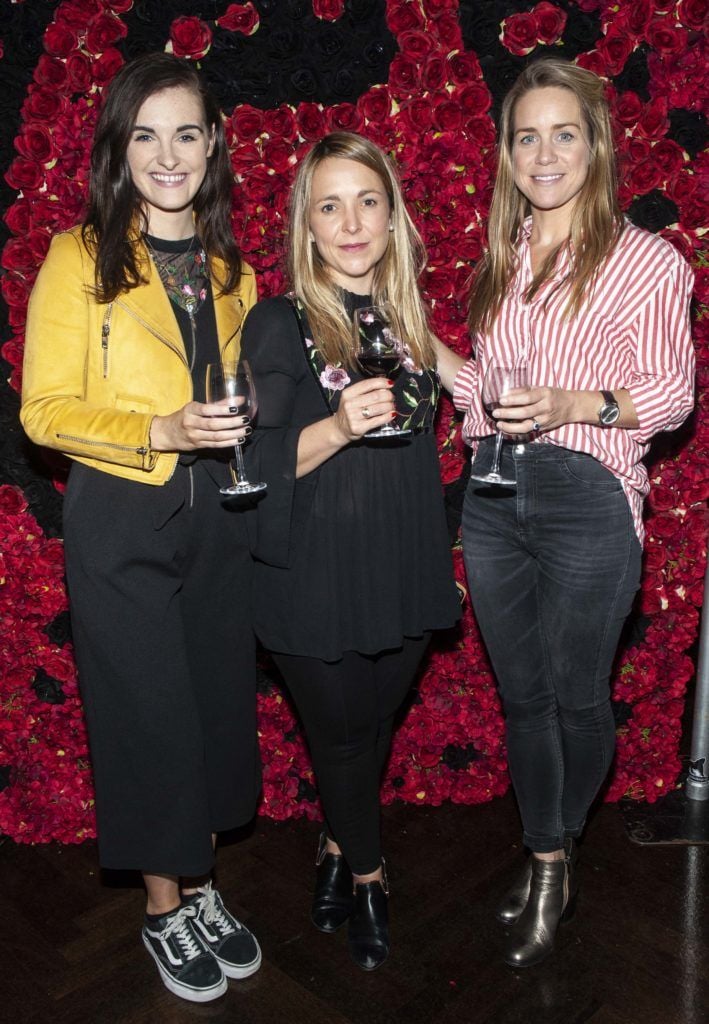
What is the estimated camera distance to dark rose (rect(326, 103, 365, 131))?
2.79m

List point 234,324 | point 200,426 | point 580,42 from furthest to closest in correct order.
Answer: point 580,42, point 234,324, point 200,426

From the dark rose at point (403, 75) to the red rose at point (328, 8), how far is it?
200 millimetres

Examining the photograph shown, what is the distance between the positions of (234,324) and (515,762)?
135cm

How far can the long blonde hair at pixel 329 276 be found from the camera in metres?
2.26

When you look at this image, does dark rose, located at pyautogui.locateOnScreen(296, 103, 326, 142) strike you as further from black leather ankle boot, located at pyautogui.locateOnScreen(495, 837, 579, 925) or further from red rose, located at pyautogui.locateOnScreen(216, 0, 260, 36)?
black leather ankle boot, located at pyautogui.locateOnScreen(495, 837, 579, 925)

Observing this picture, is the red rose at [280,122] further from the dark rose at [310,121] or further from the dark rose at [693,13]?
the dark rose at [693,13]

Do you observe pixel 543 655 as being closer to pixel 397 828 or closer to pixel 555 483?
pixel 555 483

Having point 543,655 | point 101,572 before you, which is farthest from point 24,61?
point 543,655

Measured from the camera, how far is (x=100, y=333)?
2.18m

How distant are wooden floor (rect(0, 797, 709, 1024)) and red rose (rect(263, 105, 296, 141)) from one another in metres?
2.17

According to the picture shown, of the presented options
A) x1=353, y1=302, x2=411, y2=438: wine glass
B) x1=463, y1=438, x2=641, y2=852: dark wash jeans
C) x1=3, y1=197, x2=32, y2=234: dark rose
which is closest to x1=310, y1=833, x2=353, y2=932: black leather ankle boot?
x1=463, y1=438, x2=641, y2=852: dark wash jeans

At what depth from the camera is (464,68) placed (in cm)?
277

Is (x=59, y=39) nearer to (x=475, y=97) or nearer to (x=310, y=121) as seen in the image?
(x=310, y=121)

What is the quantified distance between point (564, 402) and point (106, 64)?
61.8 inches
